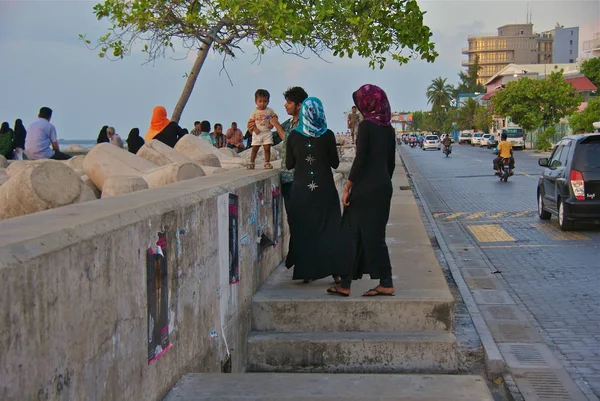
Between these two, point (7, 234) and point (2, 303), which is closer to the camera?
point (2, 303)

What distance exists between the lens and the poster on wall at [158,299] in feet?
13.2

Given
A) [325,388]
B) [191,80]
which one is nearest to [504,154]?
[191,80]

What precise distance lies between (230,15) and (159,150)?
2294mm

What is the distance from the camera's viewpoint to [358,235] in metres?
6.67

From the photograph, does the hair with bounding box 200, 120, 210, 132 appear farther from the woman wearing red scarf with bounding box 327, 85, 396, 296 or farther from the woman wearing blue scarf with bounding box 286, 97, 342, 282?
the woman wearing red scarf with bounding box 327, 85, 396, 296

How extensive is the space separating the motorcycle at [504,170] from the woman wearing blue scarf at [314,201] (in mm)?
20726

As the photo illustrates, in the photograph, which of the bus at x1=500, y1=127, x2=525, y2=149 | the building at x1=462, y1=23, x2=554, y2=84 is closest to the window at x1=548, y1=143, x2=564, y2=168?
the bus at x1=500, y1=127, x2=525, y2=149

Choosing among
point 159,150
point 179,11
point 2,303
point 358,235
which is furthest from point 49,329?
point 179,11

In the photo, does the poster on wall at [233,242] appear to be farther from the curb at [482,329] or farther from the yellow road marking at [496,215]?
the yellow road marking at [496,215]

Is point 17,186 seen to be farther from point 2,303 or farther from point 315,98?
point 2,303

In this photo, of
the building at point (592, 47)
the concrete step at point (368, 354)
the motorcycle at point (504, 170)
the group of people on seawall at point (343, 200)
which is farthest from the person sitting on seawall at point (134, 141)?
the building at point (592, 47)

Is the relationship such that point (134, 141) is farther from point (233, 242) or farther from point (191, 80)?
point (233, 242)

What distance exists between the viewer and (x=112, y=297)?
3492 mm

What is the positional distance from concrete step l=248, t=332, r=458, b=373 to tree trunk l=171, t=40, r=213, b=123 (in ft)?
27.1
